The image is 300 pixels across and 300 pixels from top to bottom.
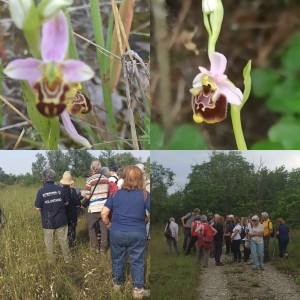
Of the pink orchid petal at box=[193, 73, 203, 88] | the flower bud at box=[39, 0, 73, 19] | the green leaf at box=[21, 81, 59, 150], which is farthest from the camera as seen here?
the pink orchid petal at box=[193, 73, 203, 88]

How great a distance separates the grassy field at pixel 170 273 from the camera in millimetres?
3322

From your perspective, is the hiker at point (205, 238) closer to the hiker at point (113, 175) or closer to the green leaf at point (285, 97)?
the hiker at point (113, 175)

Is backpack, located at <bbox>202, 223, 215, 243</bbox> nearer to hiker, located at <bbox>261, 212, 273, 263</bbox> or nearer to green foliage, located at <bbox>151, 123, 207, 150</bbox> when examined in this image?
hiker, located at <bbox>261, 212, 273, 263</bbox>

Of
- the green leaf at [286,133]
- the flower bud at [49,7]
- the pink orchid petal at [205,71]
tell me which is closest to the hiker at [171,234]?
the green leaf at [286,133]

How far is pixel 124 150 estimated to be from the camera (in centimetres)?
324

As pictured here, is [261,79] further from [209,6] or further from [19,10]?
[19,10]

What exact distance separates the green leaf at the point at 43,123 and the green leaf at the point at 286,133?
998 millimetres

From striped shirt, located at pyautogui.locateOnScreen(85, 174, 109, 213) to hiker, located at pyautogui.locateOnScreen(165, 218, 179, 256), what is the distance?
1.12ft

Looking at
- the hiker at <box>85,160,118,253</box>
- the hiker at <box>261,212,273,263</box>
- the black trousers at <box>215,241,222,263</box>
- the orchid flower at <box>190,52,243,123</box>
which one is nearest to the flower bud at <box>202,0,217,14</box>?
the orchid flower at <box>190,52,243,123</box>

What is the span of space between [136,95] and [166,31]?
34cm

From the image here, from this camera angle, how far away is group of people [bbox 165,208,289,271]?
330 cm

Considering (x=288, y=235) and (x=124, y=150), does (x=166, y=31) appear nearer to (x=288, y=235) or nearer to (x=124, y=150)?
(x=124, y=150)

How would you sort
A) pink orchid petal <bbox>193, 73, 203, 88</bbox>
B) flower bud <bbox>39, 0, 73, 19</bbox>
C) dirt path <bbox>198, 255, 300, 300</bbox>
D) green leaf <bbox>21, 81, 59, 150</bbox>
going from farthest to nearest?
dirt path <bbox>198, 255, 300, 300</bbox>, pink orchid petal <bbox>193, 73, 203, 88</bbox>, green leaf <bbox>21, 81, 59, 150</bbox>, flower bud <bbox>39, 0, 73, 19</bbox>

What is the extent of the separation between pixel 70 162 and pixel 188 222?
643mm
